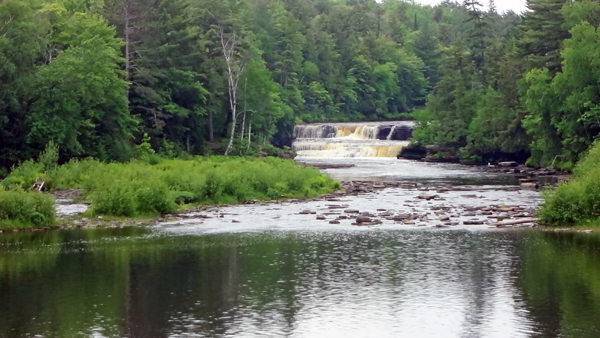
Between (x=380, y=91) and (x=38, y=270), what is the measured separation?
121930 mm

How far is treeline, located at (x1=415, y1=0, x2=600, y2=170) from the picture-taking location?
64562 mm

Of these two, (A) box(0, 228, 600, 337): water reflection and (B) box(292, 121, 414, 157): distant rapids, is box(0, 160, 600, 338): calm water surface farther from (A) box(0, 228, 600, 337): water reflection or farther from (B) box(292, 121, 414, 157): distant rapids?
(B) box(292, 121, 414, 157): distant rapids

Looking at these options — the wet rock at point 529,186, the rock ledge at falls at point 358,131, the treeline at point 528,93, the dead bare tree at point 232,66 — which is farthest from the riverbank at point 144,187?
the rock ledge at falls at point 358,131

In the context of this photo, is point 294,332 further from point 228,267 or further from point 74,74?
point 74,74

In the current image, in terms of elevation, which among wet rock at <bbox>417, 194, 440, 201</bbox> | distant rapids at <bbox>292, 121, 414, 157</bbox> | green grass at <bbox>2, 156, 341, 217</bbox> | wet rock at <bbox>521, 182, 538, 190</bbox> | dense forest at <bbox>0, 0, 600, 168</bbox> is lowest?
wet rock at <bbox>417, 194, 440, 201</bbox>

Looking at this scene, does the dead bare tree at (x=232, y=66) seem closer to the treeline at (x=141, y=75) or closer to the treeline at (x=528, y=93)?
the treeline at (x=141, y=75)

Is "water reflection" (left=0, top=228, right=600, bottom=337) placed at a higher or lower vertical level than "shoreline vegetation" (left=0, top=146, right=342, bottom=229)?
lower

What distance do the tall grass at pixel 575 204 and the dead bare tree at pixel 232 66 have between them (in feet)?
141

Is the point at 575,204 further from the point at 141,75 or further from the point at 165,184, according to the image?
the point at 141,75

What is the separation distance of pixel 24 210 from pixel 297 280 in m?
17.0

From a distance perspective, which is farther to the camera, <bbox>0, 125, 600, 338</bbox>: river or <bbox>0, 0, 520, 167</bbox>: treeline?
<bbox>0, 0, 520, 167</bbox>: treeline

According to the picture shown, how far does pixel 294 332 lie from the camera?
20.3 metres

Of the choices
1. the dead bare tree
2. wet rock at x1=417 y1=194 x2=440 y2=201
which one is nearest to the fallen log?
wet rock at x1=417 y1=194 x2=440 y2=201

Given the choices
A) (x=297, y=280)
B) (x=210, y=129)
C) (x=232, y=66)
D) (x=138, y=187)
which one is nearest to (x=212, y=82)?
(x=232, y=66)
